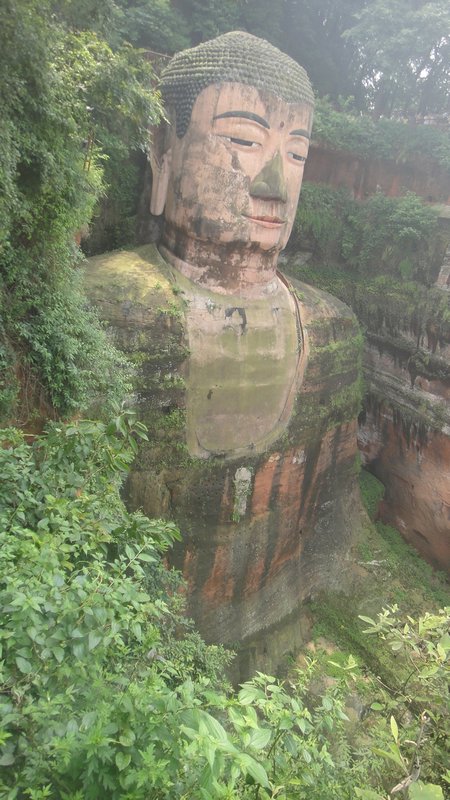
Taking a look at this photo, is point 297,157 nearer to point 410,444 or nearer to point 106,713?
point 410,444

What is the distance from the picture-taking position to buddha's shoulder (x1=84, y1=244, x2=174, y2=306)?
6.19 m

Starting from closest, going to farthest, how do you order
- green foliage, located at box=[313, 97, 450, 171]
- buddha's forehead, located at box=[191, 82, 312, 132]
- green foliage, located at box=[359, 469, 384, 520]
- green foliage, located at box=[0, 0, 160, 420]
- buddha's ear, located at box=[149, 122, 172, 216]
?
green foliage, located at box=[0, 0, 160, 420]
buddha's forehead, located at box=[191, 82, 312, 132]
buddha's ear, located at box=[149, 122, 172, 216]
green foliage, located at box=[359, 469, 384, 520]
green foliage, located at box=[313, 97, 450, 171]

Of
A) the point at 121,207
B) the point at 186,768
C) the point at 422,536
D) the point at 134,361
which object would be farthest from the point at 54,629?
the point at 422,536

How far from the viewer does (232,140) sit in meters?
6.39

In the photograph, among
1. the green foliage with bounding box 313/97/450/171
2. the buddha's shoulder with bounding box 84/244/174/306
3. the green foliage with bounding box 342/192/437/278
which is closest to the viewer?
the buddha's shoulder with bounding box 84/244/174/306

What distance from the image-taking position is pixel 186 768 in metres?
1.88

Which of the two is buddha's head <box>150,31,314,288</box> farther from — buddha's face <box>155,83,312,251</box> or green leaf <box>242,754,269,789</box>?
green leaf <box>242,754,269,789</box>

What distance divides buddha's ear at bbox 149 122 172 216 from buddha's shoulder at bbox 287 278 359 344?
233cm

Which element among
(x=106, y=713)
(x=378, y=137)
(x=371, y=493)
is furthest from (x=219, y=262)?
(x=378, y=137)

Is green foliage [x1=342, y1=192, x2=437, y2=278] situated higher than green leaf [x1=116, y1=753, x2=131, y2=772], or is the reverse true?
green foliage [x1=342, y1=192, x2=437, y2=278]

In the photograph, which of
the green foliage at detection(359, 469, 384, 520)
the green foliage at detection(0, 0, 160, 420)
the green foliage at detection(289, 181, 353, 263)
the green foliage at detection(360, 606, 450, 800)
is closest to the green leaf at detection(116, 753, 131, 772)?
the green foliage at detection(360, 606, 450, 800)

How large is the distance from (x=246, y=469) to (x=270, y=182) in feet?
12.2

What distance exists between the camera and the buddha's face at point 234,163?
6.36 metres

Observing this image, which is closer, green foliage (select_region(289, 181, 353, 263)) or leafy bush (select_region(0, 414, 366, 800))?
leafy bush (select_region(0, 414, 366, 800))
